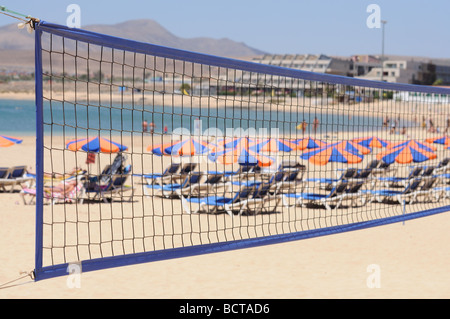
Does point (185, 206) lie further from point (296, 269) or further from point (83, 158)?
point (83, 158)

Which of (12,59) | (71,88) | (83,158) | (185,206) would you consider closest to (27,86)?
(71,88)

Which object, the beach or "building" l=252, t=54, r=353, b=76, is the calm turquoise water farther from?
"building" l=252, t=54, r=353, b=76

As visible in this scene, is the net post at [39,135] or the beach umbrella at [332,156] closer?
the net post at [39,135]

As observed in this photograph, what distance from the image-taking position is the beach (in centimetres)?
582

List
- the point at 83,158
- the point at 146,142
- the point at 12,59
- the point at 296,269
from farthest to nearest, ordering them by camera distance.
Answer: the point at 12,59 → the point at 146,142 → the point at 83,158 → the point at 296,269

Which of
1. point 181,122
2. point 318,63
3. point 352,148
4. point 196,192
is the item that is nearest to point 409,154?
point 352,148

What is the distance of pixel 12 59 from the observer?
193375 mm

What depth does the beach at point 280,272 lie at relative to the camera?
19.1 feet

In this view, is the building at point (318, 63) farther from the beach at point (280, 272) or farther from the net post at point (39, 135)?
the net post at point (39, 135)

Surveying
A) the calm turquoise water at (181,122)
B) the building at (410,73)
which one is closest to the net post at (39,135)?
the calm turquoise water at (181,122)

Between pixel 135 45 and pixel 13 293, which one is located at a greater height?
pixel 135 45

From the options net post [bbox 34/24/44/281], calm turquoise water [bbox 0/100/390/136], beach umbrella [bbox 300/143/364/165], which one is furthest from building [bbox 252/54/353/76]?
net post [bbox 34/24/44/281]
